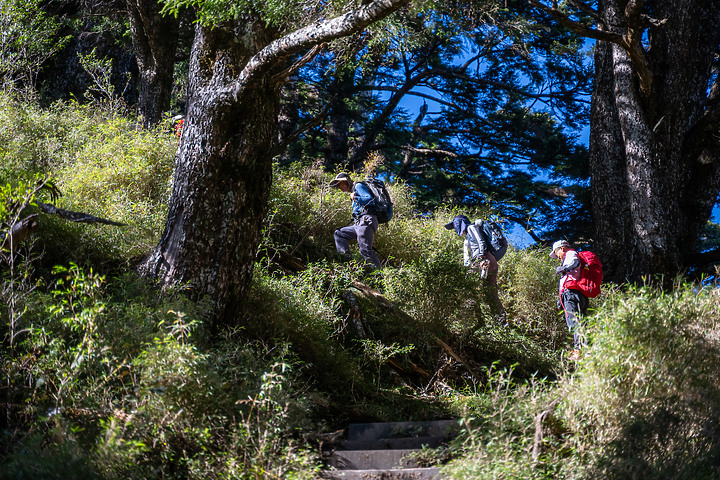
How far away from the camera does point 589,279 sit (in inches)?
Result: 303

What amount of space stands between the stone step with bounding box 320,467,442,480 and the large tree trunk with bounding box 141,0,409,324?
230 centimetres

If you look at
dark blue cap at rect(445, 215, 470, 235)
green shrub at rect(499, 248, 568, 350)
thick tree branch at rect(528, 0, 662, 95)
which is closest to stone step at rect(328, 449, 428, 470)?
dark blue cap at rect(445, 215, 470, 235)

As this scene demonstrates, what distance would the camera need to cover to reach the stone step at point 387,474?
422 cm

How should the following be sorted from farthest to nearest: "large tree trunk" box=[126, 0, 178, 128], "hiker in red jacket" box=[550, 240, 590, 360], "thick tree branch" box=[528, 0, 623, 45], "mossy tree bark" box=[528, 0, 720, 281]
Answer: "large tree trunk" box=[126, 0, 178, 128] → "mossy tree bark" box=[528, 0, 720, 281] → "thick tree branch" box=[528, 0, 623, 45] → "hiker in red jacket" box=[550, 240, 590, 360]

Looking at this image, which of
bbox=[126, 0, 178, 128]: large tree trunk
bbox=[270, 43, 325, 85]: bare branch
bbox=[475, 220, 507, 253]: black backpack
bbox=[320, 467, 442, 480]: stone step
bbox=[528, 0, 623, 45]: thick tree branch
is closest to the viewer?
bbox=[320, 467, 442, 480]: stone step

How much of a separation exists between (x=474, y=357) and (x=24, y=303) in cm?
567

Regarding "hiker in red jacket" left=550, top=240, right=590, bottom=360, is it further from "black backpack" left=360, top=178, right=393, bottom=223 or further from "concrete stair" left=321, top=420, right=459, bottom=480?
"concrete stair" left=321, top=420, right=459, bottom=480

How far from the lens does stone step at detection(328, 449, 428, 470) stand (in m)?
4.74

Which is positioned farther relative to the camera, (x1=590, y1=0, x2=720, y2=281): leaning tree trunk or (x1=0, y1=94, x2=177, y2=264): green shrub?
(x1=590, y1=0, x2=720, y2=281): leaning tree trunk

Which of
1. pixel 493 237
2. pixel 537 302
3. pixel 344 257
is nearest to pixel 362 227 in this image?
pixel 344 257

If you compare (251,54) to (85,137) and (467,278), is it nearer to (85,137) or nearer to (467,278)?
(467,278)

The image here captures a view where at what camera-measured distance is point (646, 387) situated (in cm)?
→ 450

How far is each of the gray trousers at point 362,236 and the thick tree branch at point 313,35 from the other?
3174 millimetres

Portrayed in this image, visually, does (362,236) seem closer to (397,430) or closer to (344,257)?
(344,257)
